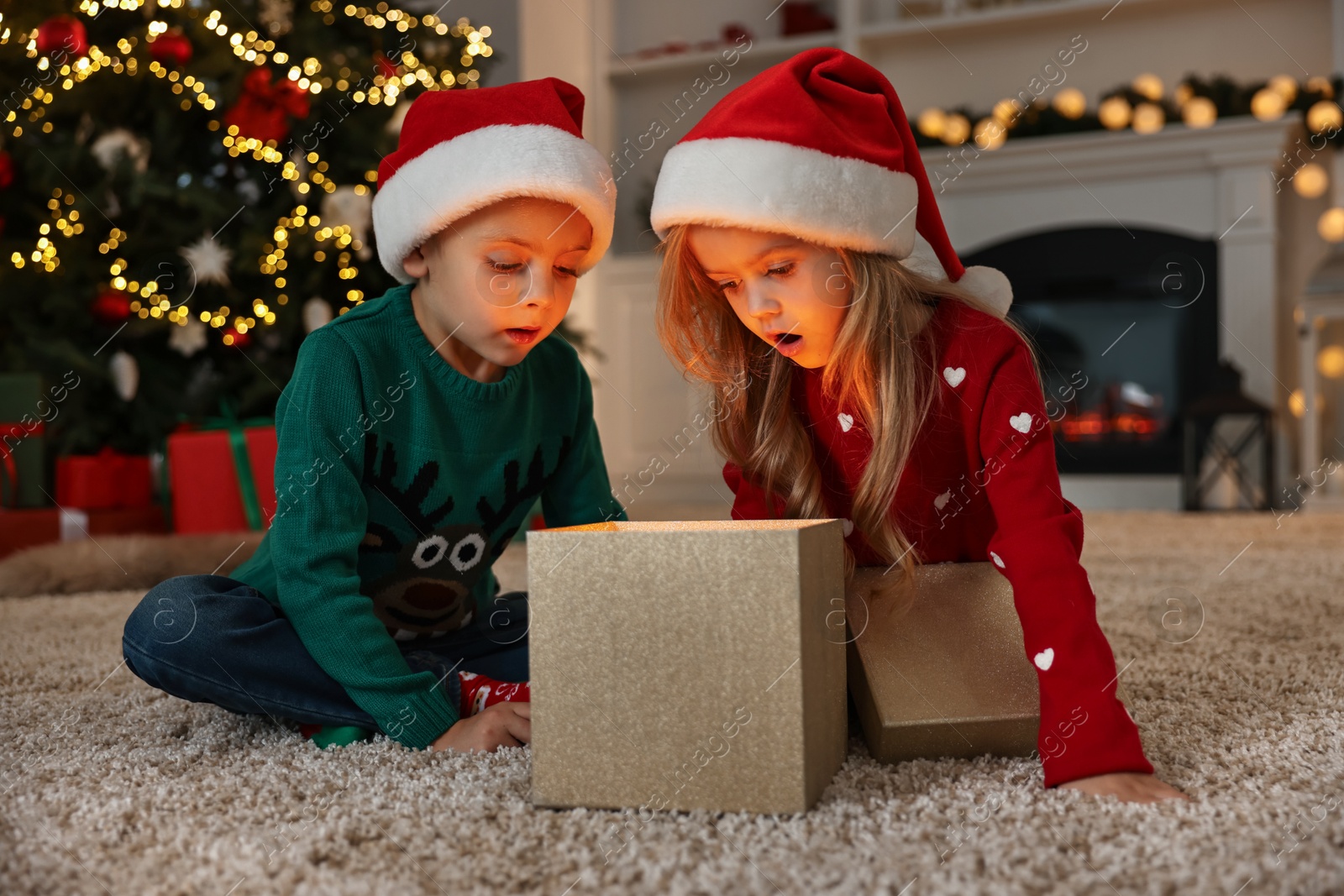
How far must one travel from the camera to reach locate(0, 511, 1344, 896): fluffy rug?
1.86 ft

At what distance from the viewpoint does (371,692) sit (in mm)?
836

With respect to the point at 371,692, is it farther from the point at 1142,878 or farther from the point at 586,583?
the point at 1142,878

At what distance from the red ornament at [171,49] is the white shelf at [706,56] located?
6.75 feet

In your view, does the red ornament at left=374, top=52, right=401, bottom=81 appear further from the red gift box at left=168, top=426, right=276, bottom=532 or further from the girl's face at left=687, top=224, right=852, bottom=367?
the girl's face at left=687, top=224, right=852, bottom=367

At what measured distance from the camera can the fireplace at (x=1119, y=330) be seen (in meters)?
3.36

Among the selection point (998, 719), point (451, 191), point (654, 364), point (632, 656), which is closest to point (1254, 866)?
point (998, 719)

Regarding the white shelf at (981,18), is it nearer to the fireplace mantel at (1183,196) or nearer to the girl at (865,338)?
the fireplace mantel at (1183,196)

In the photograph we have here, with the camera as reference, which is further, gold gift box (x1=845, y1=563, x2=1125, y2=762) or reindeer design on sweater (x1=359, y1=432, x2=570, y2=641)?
reindeer design on sweater (x1=359, y1=432, x2=570, y2=641)

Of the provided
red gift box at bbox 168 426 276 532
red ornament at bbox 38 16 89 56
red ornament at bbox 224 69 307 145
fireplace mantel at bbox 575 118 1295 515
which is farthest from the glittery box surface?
fireplace mantel at bbox 575 118 1295 515

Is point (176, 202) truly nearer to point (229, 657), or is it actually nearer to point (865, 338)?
point (229, 657)

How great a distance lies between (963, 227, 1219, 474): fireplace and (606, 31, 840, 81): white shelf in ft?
3.17

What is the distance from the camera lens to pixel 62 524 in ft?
6.71

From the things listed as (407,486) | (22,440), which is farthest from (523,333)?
(22,440)

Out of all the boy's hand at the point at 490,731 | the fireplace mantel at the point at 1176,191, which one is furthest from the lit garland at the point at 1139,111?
the boy's hand at the point at 490,731
